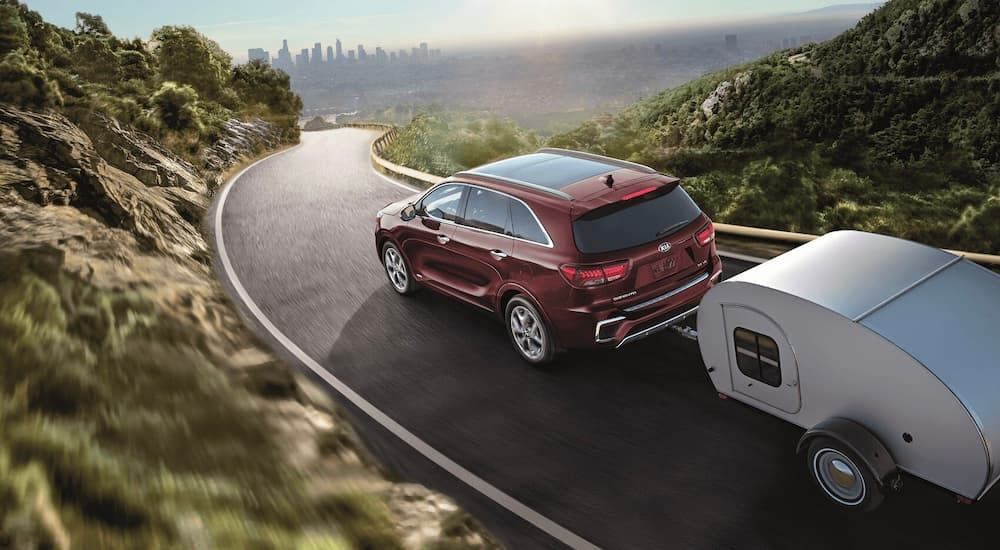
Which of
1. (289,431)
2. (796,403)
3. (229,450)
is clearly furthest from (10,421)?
(796,403)

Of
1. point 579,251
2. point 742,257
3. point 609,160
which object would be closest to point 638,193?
point 579,251

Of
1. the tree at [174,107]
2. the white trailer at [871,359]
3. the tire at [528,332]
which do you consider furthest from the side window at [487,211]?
the tree at [174,107]

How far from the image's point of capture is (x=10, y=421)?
4.37 m

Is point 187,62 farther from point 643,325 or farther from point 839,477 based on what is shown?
point 839,477

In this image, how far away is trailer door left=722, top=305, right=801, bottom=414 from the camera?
16.9 ft

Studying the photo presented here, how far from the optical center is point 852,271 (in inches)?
207

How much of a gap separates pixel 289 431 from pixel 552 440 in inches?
82.9

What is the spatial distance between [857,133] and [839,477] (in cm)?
1567

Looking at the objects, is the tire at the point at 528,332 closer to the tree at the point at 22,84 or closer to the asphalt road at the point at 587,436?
the asphalt road at the point at 587,436

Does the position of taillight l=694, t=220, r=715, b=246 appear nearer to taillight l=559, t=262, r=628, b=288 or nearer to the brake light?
the brake light

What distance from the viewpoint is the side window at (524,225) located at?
6.99m

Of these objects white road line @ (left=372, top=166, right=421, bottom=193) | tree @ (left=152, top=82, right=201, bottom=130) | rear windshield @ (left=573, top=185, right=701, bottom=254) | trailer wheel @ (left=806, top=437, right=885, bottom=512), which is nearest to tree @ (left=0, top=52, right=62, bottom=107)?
white road line @ (left=372, top=166, right=421, bottom=193)

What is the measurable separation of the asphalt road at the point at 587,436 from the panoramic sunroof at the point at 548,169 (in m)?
1.77

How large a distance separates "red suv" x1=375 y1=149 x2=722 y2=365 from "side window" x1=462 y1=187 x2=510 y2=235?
0.04 ft
